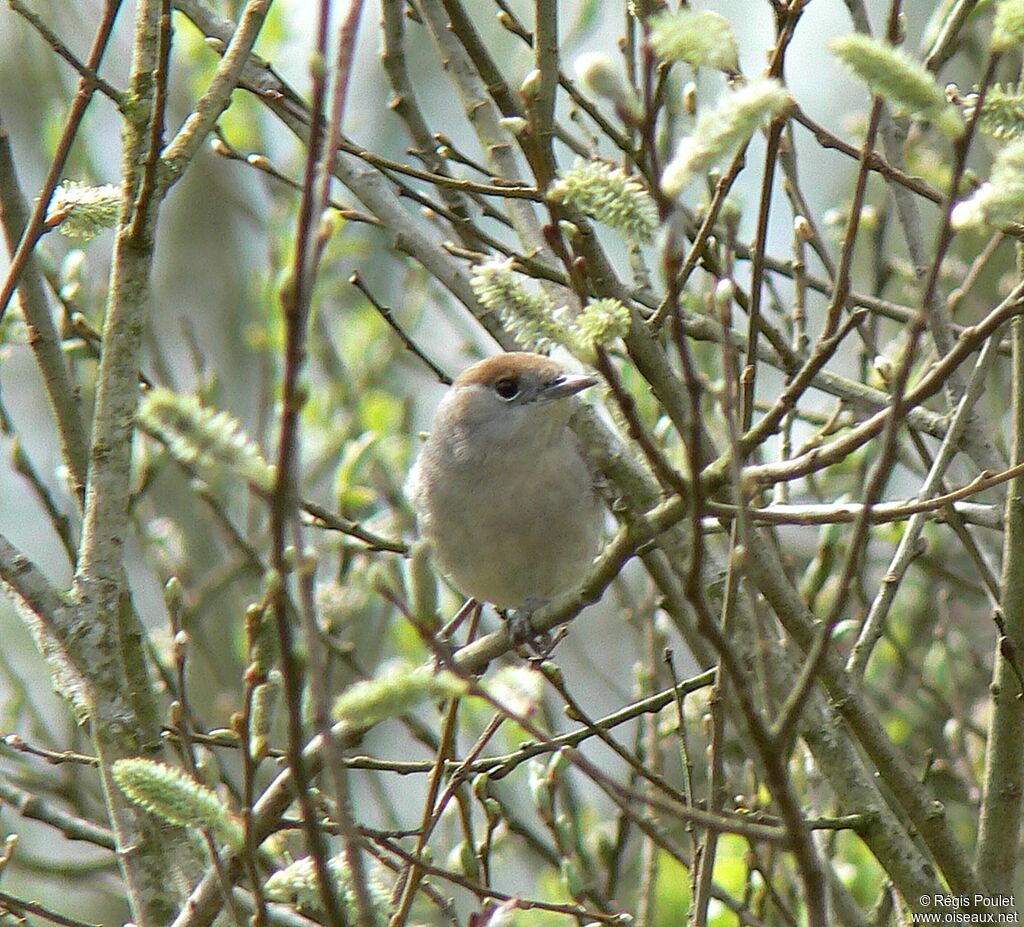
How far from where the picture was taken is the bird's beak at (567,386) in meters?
4.07

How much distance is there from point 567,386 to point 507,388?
2.19 feet

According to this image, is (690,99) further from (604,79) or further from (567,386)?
(604,79)

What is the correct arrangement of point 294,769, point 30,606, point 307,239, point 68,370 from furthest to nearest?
1. point 68,370
2. point 30,606
3. point 294,769
4. point 307,239

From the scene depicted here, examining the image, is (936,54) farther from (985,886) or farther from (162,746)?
(162,746)

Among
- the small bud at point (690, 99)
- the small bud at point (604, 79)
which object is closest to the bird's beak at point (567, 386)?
the small bud at point (690, 99)

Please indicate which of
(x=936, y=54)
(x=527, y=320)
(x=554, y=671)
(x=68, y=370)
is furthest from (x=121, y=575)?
(x=936, y=54)

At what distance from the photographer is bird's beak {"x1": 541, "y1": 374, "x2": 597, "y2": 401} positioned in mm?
4066

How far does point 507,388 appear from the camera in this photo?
483 centimetres

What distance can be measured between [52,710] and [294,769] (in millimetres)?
7574

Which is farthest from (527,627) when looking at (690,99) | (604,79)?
(604,79)

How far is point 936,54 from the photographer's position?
3777mm

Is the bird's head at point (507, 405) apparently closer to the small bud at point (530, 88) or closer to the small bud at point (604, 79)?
the small bud at point (530, 88)

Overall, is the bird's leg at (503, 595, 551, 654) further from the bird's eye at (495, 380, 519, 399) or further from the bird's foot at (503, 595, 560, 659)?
the bird's eye at (495, 380, 519, 399)

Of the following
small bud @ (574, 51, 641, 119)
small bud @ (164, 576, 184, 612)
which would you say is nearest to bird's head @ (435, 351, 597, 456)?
small bud @ (164, 576, 184, 612)
